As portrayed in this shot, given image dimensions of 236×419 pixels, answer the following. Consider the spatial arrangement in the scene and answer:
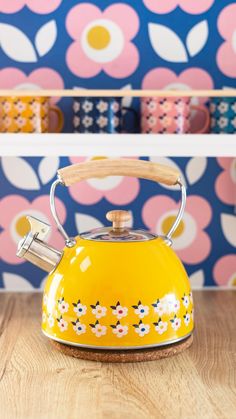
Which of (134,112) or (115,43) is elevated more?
(115,43)

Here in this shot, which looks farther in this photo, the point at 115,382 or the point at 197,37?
the point at 197,37

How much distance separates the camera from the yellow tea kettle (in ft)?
3.76

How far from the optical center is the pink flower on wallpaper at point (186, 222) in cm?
165

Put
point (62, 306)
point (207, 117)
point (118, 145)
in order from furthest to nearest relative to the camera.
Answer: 1. point (207, 117)
2. point (118, 145)
3. point (62, 306)

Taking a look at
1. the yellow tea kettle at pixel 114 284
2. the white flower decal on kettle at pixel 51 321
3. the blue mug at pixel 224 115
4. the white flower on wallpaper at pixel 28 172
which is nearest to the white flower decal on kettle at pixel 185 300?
the yellow tea kettle at pixel 114 284

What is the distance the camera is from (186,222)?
165cm

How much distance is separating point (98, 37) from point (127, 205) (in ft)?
1.21

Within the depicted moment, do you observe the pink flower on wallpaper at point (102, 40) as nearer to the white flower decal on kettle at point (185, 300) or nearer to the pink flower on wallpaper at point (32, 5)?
the pink flower on wallpaper at point (32, 5)

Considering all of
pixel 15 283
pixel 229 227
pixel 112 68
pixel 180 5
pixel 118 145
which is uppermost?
pixel 180 5

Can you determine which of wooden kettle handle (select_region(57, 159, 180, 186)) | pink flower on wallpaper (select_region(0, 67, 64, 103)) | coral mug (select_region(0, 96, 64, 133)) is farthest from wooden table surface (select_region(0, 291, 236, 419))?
pink flower on wallpaper (select_region(0, 67, 64, 103))

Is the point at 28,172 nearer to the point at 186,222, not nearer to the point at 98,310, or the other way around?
the point at 186,222

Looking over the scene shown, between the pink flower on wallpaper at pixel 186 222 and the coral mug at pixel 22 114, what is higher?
the coral mug at pixel 22 114

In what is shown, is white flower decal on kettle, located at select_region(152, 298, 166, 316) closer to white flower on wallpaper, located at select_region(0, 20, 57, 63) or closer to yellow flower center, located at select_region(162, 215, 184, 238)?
yellow flower center, located at select_region(162, 215, 184, 238)

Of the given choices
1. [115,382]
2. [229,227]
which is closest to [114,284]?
[115,382]
